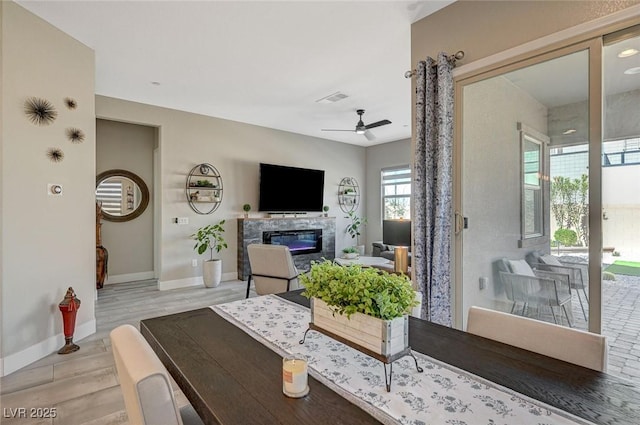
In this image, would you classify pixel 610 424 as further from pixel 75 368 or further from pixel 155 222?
pixel 155 222

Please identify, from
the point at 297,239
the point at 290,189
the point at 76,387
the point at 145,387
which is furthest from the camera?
the point at 297,239

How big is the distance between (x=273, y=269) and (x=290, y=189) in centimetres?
308

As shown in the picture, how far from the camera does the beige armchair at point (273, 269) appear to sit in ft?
11.6

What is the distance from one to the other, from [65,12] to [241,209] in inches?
147

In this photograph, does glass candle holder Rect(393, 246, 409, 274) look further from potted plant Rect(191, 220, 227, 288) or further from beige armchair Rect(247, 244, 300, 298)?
potted plant Rect(191, 220, 227, 288)

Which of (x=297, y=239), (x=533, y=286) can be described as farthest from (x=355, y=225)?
(x=533, y=286)

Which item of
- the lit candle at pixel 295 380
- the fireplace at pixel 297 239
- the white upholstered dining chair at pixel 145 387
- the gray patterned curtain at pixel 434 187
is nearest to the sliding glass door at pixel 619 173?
the gray patterned curtain at pixel 434 187

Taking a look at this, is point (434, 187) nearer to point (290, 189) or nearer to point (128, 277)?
point (290, 189)

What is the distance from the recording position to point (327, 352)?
1.21 metres

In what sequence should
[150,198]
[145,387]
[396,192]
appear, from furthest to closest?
[396,192] < [150,198] < [145,387]

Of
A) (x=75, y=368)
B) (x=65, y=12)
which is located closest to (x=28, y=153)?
(x=65, y=12)

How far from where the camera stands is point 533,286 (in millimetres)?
2494

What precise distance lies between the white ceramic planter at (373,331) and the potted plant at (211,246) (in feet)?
14.5

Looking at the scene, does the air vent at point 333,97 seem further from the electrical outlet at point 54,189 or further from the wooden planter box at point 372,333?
the wooden planter box at point 372,333
